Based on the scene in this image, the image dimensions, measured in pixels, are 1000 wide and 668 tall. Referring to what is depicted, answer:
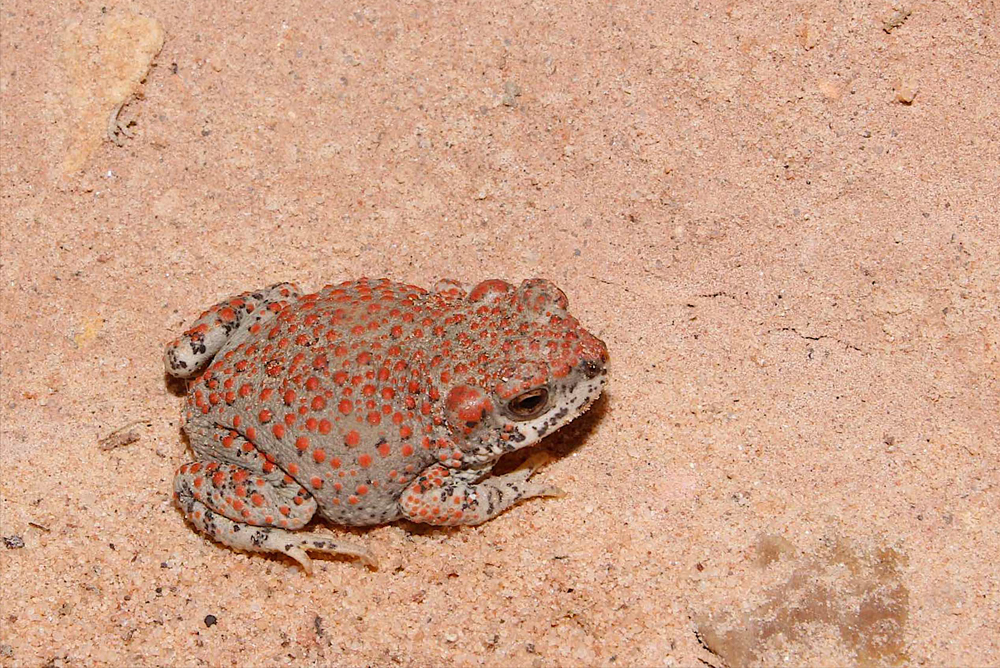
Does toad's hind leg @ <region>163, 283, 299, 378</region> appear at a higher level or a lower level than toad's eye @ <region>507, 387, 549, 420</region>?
lower

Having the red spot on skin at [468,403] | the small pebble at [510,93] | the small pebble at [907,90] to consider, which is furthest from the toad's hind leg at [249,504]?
the small pebble at [907,90]

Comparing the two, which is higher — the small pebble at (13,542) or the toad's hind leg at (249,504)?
the toad's hind leg at (249,504)

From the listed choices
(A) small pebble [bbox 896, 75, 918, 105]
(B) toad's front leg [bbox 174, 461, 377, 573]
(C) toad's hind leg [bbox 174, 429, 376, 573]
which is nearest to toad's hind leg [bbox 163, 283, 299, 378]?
(C) toad's hind leg [bbox 174, 429, 376, 573]

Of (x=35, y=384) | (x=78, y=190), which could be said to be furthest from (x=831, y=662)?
(x=78, y=190)

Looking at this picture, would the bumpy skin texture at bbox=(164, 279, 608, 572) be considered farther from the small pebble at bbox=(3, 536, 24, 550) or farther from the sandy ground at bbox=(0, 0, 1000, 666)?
the small pebble at bbox=(3, 536, 24, 550)

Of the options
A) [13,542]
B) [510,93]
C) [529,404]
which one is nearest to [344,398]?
[529,404]

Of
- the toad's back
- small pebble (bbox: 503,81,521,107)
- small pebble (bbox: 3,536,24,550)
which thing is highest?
small pebble (bbox: 503,81,521,107)

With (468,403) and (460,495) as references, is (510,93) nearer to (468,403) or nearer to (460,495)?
(468,403)

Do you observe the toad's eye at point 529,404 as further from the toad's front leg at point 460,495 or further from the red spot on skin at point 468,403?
the toad's front leg at point 460,495
